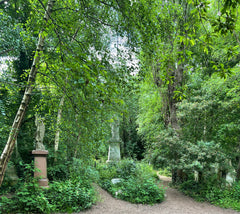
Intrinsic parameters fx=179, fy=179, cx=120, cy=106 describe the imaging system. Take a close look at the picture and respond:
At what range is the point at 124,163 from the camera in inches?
351

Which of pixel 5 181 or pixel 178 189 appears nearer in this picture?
pixel 5 181

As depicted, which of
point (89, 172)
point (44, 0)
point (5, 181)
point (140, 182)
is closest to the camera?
point (44, 0)

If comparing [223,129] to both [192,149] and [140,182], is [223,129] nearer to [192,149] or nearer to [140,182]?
[192,149]

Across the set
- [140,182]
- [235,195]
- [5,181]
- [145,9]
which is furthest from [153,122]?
[145,9]

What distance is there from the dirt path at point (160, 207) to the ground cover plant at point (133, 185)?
0.25 meters

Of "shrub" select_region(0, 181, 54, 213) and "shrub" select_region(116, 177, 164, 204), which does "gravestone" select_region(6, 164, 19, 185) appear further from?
"shrub" select_region(116, 177, 164, 204)

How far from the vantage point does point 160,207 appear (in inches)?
244

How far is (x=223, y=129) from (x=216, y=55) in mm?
4324

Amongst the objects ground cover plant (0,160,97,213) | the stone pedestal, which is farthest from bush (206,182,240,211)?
the stone pedestal

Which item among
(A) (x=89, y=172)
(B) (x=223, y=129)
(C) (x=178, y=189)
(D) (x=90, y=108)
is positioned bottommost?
(C) (x=178, y=189)

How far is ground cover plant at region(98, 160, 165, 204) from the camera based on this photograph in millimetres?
6590

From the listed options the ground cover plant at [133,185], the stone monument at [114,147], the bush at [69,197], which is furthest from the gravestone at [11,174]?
the stone monument at [114,147]

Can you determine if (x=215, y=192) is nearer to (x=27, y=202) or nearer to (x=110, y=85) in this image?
(x=27, y=202)

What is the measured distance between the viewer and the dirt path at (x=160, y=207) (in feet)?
18.3
